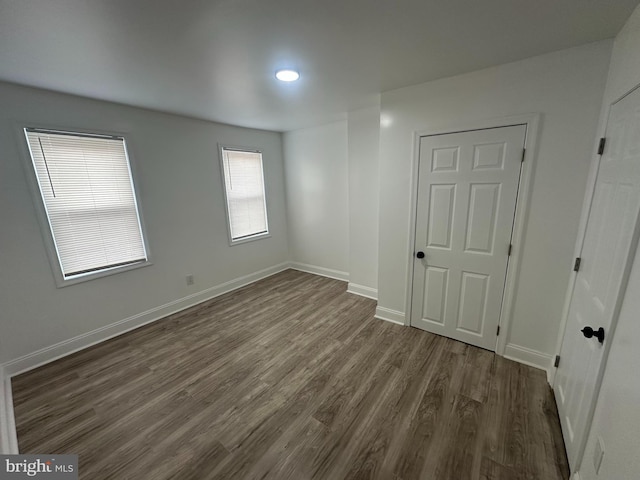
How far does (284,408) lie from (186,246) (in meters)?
2.48

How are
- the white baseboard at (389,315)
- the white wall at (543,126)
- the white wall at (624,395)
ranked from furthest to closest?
the white baseboard at (389,315), the white wall at (543,126), the white wall at (624,395)

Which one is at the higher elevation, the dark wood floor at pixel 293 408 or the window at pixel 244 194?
the window at pixel 244 194

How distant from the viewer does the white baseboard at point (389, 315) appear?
2.94 meters

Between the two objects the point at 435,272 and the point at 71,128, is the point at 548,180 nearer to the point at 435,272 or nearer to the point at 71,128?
the point at 435,272

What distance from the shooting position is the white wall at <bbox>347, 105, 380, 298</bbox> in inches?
128

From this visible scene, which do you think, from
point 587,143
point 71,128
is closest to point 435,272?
point 587,143

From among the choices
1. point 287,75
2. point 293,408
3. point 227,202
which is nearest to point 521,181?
point 287,75

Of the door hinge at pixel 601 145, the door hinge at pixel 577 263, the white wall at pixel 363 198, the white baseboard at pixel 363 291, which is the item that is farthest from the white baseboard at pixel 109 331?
the door hinge at pixel 601 145

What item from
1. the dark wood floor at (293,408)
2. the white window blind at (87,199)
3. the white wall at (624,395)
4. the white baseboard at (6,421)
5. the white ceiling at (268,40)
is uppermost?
the white ceiling at (268,40)

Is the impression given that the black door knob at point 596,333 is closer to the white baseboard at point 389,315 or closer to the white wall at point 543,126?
the white wall at point 543,126

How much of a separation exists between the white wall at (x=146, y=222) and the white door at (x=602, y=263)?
12.7 feet

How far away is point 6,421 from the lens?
1731mm

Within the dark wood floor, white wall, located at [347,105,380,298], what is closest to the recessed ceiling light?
white wall, located at [347,105,380,298]

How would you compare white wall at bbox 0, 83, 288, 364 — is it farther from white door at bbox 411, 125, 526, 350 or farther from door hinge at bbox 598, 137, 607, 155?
door hinge at bbox 598, 137, 607, 155
